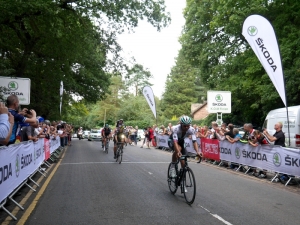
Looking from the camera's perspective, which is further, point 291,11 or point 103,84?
point 103,84

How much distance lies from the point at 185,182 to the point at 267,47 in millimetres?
6871

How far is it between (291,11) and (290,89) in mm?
5972

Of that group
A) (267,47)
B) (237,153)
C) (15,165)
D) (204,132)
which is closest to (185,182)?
(15,165)

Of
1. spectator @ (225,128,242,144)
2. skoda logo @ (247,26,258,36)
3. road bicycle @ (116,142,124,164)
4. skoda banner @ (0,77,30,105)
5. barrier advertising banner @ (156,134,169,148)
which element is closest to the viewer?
skoda logo @ (247,26,258,36)

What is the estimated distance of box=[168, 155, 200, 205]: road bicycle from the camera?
7859 millimetres

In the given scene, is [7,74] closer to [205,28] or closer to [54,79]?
[54,79]

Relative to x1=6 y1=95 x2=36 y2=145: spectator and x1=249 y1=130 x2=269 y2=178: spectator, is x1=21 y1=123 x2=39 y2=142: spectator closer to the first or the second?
x1=6 y1=95 x2=36 y2=145: spectator

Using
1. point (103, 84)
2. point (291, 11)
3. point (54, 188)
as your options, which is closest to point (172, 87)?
point (103, 84)

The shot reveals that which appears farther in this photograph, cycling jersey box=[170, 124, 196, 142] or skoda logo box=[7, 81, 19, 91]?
skoda logo box=[7, 81, 19, 91]

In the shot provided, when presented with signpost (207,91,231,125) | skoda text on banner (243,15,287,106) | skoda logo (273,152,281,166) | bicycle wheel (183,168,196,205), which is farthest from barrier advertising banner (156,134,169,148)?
bicycle wheel (183,168,196,205)

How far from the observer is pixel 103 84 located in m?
37.8

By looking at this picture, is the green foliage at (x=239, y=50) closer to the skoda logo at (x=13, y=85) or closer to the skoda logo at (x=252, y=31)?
the skoda logo at (x=252, y=31)

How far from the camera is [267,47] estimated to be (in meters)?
13.0

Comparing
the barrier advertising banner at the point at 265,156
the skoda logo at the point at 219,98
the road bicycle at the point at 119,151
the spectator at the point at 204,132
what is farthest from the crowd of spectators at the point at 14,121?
the skoda logo at the point at 219,98
